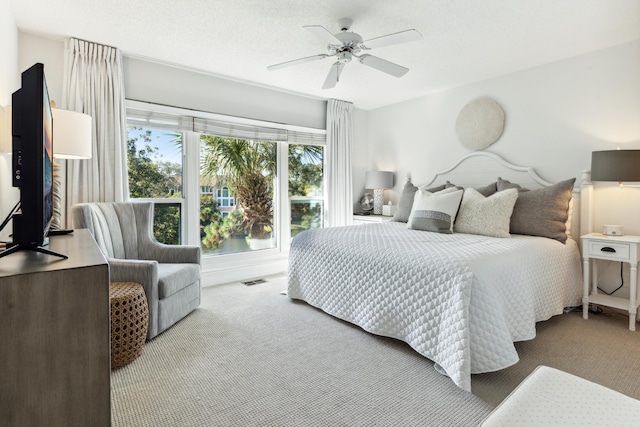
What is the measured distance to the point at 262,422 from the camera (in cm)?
167

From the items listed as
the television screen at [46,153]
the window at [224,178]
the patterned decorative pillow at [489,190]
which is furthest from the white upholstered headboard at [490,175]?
the television screen at [46,153]

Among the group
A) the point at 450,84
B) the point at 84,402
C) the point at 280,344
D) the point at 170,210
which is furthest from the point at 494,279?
the point at 170,210

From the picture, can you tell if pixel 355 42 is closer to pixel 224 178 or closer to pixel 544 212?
pixel 544 212

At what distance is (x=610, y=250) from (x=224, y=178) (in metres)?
3.82

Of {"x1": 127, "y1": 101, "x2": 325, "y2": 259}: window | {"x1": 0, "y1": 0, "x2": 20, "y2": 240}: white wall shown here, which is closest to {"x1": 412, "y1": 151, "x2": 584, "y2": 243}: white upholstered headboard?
{"x1": 127, "y1": 101, "x2": 325, "y2": 259}: window

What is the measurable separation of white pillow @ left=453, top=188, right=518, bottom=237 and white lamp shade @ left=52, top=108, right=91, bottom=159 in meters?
3.19

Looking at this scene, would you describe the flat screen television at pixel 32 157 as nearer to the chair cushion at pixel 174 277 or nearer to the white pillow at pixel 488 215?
the chair cushion at pixel 174 277

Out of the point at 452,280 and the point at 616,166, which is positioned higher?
the point at 616,166

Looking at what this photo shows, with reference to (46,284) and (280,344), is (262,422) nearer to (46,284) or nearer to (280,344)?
(280,344)

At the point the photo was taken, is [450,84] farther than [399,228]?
Yes

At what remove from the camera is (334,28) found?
9.05 ft

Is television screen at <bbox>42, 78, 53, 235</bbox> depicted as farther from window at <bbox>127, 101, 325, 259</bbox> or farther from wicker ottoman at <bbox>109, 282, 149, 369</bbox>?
window at <bbox>127, 101, 325, 259</bbox>

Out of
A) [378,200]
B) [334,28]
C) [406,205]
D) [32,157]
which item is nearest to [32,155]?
[32,157]

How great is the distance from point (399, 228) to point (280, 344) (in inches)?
69.2
